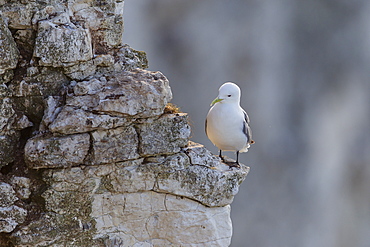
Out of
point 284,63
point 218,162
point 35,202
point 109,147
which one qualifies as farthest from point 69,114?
point 284,63

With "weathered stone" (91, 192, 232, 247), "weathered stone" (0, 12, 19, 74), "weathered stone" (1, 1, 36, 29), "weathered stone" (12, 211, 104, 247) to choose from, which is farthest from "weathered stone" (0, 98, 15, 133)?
"weathered stone" (91, 192, 232, 247)

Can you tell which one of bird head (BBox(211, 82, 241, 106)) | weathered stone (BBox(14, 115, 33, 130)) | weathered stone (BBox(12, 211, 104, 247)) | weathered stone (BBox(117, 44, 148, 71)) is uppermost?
weathered stone (BBox(117, 44, 148, 71))

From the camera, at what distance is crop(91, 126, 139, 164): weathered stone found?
4133 mm

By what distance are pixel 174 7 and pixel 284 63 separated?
13.8ft

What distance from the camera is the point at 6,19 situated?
409 centimetres

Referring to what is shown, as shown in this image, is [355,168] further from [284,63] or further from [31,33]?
[31,33]

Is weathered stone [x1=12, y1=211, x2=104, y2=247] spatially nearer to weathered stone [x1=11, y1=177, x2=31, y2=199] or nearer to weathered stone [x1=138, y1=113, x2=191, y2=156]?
weathered stone [x1=11, y1=177, x2=31, y2=199]

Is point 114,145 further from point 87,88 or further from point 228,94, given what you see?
point 228,94

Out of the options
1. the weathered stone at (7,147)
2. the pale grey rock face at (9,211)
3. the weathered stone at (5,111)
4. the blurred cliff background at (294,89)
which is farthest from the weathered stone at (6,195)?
the blurred cliff background at (294,89)

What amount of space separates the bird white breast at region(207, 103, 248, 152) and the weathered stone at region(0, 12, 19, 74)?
1770 millimetres

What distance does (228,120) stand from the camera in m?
4.83

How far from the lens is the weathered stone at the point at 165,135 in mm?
4262

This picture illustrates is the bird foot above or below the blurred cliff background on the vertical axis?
below

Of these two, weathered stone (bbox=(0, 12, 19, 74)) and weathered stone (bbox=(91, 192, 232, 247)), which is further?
weathered stone (bbox=(91, 192, 232, 247))
